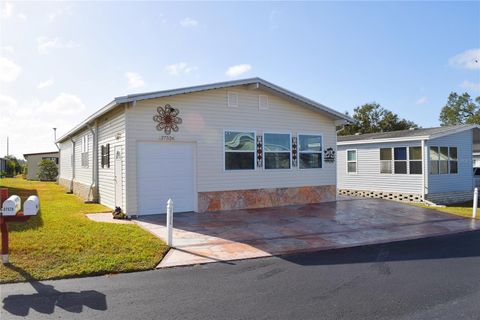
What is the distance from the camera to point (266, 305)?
15.3ft

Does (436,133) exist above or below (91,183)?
above

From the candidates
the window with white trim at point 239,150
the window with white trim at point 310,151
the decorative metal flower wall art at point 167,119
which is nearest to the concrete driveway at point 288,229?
the window with white trim at point 239,150

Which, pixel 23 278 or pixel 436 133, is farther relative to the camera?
pixel 436 133

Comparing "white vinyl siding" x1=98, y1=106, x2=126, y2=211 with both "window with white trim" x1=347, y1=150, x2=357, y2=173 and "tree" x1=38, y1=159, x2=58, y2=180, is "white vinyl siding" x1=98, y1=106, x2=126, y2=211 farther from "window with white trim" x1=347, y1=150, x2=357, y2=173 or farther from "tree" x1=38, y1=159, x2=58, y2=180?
"tree" x1=38, y1=159, x2=58, y2=180

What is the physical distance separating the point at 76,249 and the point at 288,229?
16.5 feet

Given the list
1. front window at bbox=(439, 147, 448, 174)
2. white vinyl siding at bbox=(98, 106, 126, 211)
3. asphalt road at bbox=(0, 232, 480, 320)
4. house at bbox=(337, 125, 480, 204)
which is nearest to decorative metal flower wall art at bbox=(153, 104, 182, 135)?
white vinyl siding at bbox=(98, 106, 126, 211)

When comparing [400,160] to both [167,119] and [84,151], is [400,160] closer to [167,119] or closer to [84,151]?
[167,119]

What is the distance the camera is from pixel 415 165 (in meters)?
Answer: 17.3

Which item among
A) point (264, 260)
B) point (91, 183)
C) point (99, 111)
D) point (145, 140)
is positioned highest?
point (99, 111)

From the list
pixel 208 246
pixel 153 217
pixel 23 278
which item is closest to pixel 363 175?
pixel 153 217

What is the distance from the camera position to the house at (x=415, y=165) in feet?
56.0

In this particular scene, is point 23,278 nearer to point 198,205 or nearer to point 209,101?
point 198,205

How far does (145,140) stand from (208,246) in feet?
15.9

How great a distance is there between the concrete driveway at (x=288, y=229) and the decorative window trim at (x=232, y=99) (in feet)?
11.7
